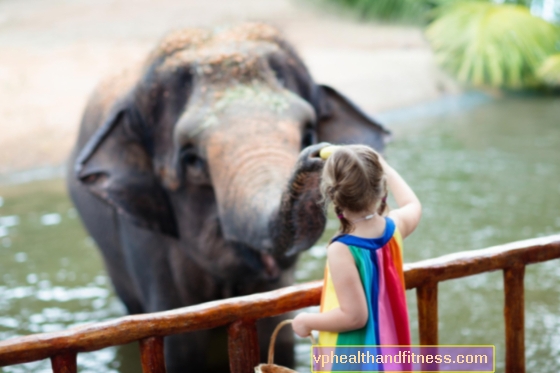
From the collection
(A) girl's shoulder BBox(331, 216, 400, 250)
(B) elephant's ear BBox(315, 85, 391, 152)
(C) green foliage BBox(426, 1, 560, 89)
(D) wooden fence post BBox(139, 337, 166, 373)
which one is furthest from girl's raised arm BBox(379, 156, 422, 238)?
(C) green foliage BBox(426, 1, 560, 89)

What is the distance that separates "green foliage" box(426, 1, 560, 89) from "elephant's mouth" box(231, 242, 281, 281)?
9.53 metres

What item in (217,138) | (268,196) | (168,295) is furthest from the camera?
(168,295)

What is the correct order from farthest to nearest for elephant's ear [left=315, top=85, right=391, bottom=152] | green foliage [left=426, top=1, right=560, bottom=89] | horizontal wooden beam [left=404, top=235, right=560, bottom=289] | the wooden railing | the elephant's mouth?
green foliage [left=426, top=1, right=560, bottom=89] < elephant's ear [left=315, top=85, right=391, bottom=152] < the elephant's mouth < horizontal wooden beam [left=404, top=235, right=560, bottom=289] < the wooden railing

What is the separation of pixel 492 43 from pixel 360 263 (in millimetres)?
11336

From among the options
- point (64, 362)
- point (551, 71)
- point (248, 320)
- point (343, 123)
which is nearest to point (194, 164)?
point (343, 123)

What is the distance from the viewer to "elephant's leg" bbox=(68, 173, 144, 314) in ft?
11.1

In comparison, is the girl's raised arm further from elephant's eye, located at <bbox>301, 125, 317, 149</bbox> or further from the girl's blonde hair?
elephant's eye, located at <bbox>301, 125, 317, 149</bbox>

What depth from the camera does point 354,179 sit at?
1.27 meters

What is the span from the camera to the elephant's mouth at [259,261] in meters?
2.35

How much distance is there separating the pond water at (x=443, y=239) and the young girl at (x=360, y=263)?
5.62ft

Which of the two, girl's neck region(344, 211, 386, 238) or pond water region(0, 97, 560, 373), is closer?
girl's neck region(344, 211, 386, 238)

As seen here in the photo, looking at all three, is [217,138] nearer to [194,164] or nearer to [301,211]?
[194,164]

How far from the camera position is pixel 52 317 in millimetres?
3848

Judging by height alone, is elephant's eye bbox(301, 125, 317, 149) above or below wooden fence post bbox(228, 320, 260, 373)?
above
